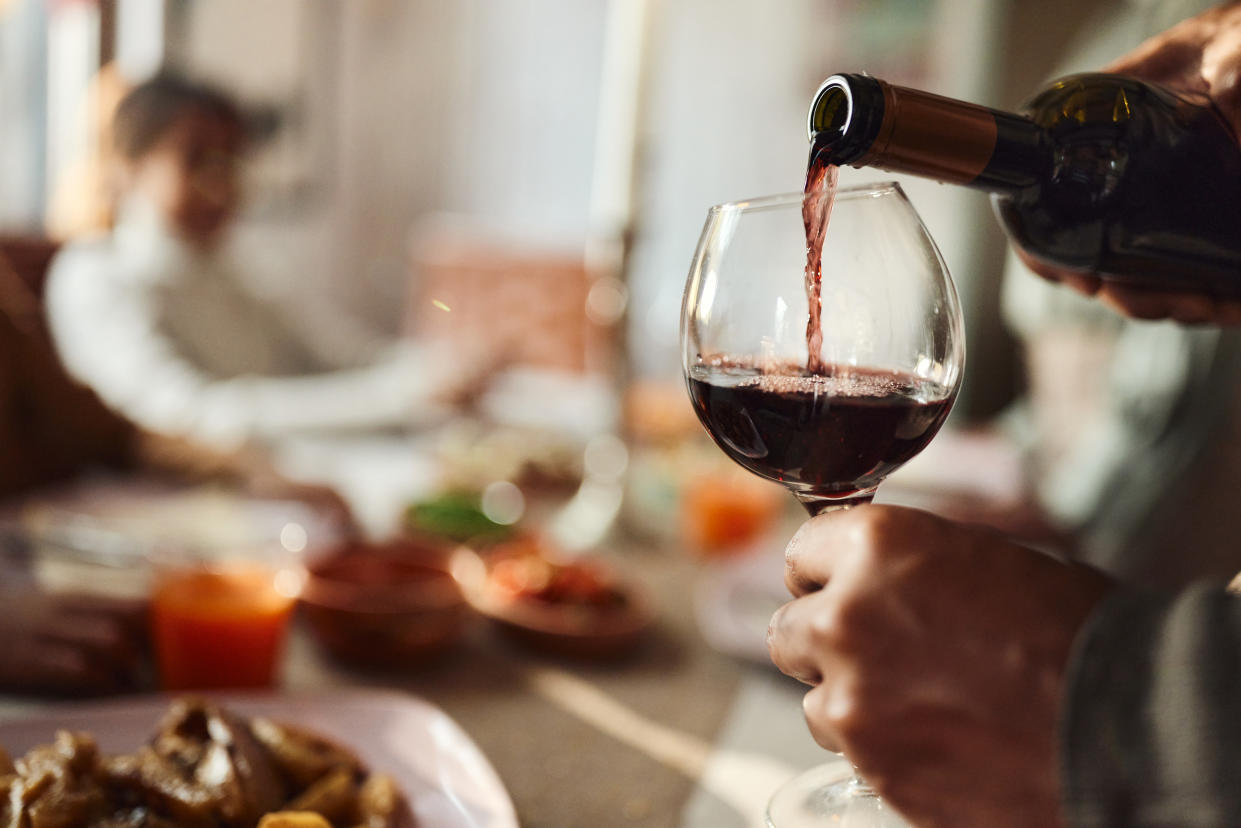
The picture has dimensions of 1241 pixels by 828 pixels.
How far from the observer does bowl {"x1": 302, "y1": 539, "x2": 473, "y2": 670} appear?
2.86ft

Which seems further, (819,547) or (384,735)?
(384,735)

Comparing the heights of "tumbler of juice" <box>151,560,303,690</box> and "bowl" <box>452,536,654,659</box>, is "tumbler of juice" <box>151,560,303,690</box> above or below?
above

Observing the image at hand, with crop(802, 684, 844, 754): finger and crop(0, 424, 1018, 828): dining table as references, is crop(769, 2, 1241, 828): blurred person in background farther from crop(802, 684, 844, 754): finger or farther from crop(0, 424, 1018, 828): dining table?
crop(0, 424, 1018, 828): dining table

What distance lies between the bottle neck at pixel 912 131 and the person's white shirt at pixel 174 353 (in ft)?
5.88

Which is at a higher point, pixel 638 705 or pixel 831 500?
pixel 831 500

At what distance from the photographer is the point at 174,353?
7.68 ft

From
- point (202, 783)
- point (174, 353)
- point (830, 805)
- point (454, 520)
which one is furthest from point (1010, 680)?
point (174, 353)

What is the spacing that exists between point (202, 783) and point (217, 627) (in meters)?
0.26

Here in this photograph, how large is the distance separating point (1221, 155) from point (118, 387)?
2328mm

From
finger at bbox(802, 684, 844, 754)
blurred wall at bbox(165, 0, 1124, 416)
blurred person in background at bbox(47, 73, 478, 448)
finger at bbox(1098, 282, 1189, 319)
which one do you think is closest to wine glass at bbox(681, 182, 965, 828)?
finger at bbox(802, 684, 844, 754)

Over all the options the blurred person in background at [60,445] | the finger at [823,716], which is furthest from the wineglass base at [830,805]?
the blurred person in background at [60,445]

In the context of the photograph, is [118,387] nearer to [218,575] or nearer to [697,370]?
[218,575]

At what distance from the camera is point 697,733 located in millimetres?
816

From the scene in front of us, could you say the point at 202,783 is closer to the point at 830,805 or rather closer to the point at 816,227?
the point at 830,805
